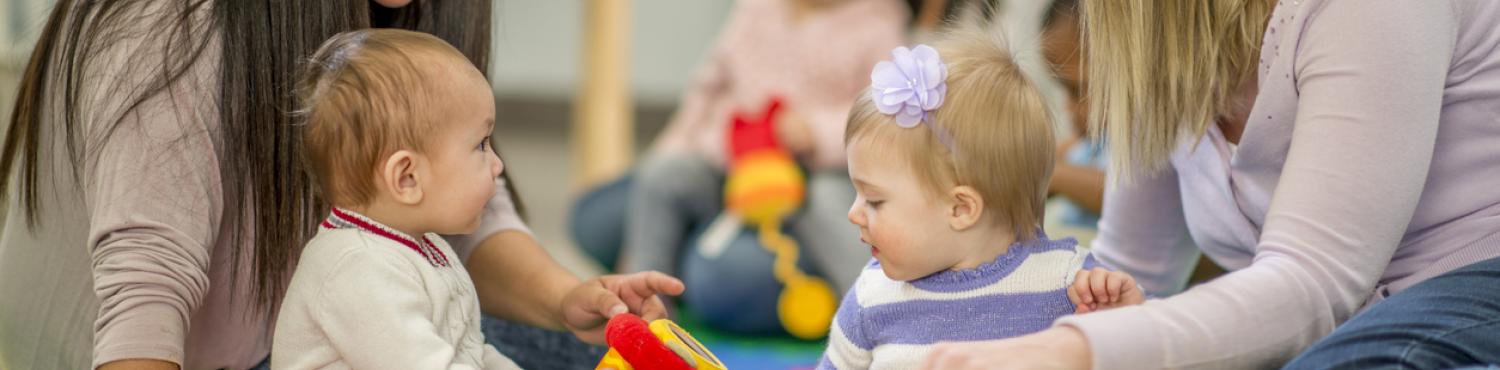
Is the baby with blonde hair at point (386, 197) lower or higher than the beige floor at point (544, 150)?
higher

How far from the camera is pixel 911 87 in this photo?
96 centimetres

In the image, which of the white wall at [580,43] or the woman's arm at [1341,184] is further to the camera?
the white wall at [580,43]

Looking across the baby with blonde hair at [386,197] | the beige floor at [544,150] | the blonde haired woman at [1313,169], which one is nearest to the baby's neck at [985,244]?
the blonde haired woman at [1313,169]

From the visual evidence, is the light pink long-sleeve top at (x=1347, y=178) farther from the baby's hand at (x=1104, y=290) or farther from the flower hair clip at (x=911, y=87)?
the flower hair clip at (x=911, y=87)

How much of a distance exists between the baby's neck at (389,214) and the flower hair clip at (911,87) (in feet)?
1.02

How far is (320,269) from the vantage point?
3.01 ft

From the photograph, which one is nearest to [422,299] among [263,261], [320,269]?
[320,269]

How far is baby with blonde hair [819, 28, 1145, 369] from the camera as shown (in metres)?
0.96

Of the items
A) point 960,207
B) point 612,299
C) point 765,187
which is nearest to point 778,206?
point 765,187

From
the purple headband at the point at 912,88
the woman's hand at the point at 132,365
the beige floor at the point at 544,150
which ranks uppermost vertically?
the purple headband at the point at 912,88

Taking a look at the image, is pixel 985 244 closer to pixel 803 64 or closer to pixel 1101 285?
pixel 1101 285

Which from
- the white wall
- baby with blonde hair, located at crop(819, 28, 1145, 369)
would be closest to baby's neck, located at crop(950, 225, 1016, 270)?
baby with blonde hair, located at crop(819, 28, 1145, 369)

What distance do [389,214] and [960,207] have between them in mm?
369

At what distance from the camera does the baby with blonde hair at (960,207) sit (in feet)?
3.16
